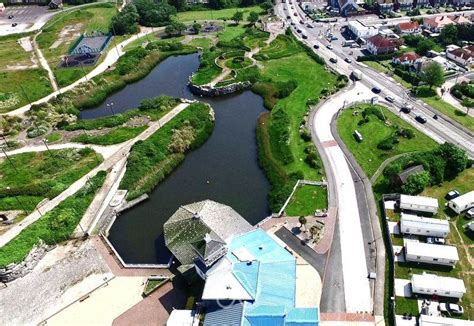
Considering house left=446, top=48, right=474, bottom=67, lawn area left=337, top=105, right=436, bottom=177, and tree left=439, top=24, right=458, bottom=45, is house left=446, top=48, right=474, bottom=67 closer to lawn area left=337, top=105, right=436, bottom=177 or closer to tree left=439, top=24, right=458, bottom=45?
tree left=439, top=24, right=458, bottom=45

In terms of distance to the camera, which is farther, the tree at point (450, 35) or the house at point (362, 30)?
the house at point (362, 30)

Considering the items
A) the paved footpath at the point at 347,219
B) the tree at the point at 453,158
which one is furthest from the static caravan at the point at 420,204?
the tree at the point at 453,158

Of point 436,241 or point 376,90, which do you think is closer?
point 436,241

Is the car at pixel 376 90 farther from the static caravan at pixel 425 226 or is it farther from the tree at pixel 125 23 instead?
the tree at pixel 125 23

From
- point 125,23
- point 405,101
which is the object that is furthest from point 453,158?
point 125,23

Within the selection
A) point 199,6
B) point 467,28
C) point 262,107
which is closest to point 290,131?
point 262,107

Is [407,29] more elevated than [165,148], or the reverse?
[407,29]

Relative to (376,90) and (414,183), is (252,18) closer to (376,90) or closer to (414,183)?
(376,90)
